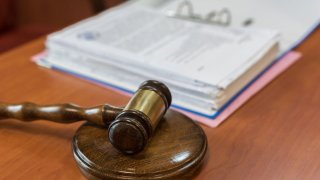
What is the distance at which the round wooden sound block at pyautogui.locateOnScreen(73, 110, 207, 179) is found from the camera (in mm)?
570

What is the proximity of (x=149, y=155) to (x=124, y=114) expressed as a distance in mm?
65

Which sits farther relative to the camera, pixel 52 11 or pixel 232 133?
pixel 52 11

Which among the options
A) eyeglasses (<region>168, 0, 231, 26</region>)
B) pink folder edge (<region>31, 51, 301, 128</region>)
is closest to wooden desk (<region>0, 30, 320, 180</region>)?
pink folder edge (<region>31, 51, 301, 128</region>)

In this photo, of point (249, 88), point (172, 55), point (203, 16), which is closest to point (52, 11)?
point (203, 16)

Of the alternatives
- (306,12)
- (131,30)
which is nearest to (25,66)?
(131,30)

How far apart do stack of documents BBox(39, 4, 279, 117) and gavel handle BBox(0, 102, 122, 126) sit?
0.56 ft

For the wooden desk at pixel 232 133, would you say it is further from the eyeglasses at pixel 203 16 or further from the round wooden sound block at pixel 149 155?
the eyeglasses at pixel 203 16

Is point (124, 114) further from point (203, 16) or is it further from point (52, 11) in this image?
point (52, 11)

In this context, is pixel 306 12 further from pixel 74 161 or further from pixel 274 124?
pixel 74 161

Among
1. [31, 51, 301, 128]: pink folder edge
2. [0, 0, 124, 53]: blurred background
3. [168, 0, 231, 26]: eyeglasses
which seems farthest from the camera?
[0, 0, 124, 53]: blurred background

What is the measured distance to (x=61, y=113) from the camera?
0.67 metres

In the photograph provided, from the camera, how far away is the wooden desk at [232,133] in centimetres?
62

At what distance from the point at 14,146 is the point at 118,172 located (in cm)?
21

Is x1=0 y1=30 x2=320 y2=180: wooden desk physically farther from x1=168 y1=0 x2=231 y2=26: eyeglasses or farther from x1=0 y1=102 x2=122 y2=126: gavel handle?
x1=168 y1=0 x2=231 y2=26: eyeglasses
